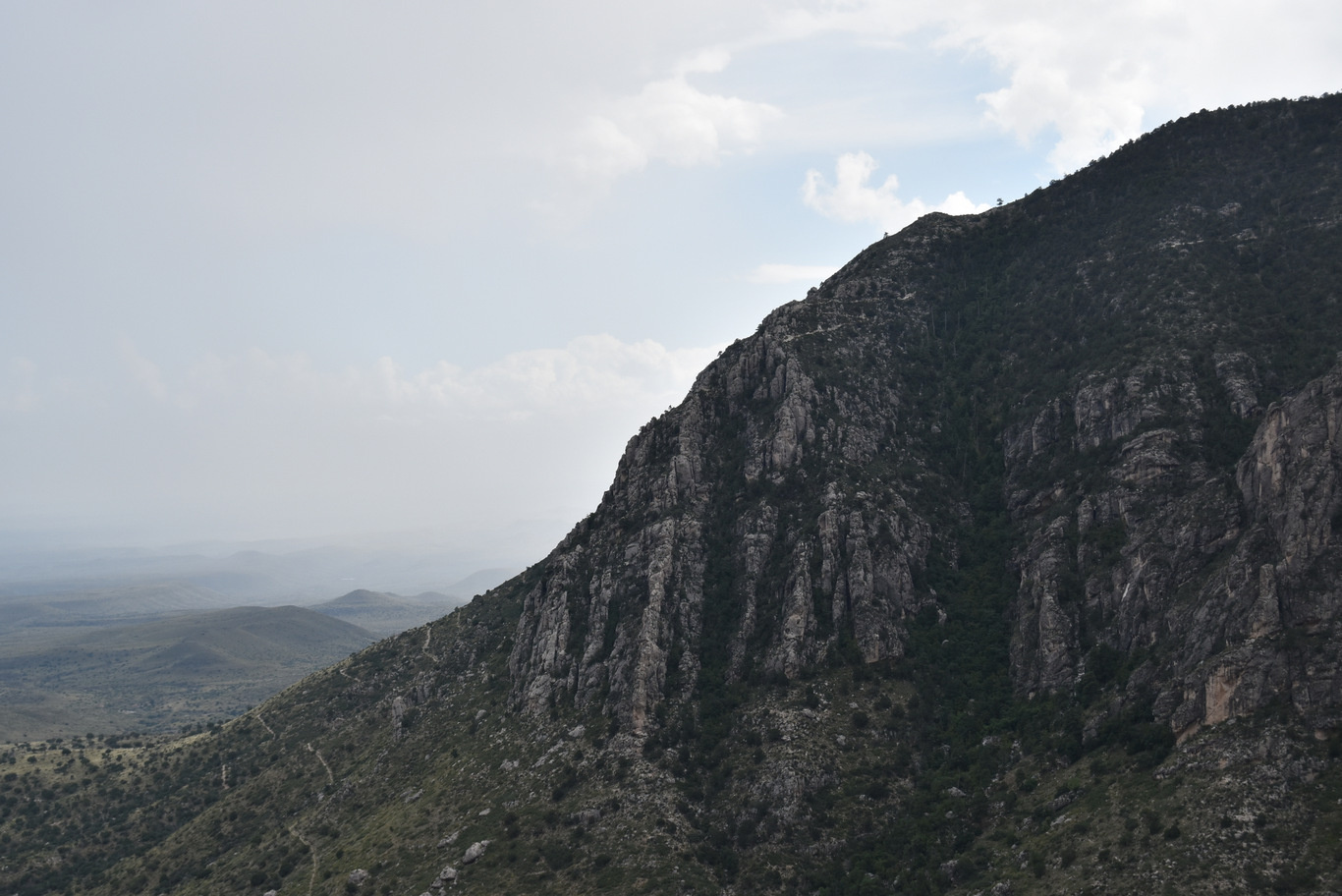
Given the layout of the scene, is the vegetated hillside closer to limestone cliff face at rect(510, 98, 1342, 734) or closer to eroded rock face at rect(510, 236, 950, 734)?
limestone cliff face at rect(510, 98, 1342, 734)

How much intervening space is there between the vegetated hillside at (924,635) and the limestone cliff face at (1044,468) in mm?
500

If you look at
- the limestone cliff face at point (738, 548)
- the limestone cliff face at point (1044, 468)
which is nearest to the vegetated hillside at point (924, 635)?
the limestone cliff face at point (1044, 468)

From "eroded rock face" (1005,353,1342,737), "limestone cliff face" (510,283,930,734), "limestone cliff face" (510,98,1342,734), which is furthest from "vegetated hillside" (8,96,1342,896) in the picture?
"limestone cliff face" (510,283,930,734)

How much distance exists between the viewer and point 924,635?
332 feet

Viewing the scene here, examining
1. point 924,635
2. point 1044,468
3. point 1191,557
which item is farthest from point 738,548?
point 1191,557

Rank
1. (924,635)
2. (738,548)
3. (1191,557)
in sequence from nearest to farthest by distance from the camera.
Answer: (1191,557)
(924,635)
(738,548)

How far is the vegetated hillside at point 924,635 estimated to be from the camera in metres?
67.8

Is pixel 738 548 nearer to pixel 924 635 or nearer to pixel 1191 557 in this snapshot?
pixel 924 635

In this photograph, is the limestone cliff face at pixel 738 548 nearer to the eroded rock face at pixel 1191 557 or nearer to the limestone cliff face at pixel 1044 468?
the limestone cliff face at pixel 1044 468

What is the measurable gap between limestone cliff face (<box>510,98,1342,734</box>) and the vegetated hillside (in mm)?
500

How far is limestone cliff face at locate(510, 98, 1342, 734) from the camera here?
74.2 m

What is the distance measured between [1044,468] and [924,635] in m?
33.5

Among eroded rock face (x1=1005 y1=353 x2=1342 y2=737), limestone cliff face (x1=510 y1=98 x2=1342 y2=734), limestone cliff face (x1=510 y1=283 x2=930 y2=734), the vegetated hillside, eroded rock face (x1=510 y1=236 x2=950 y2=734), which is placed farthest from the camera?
eroded rock face (x1=510 y1=236 x2=950 y2=734)

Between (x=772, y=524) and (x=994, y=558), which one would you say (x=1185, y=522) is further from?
(x=772, y=524)
